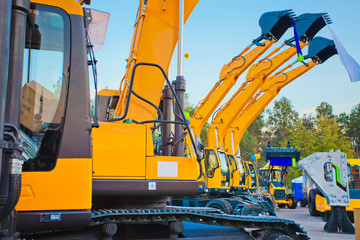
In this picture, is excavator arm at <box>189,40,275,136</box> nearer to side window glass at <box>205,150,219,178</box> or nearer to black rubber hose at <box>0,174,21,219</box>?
side window glass at <box>205,150,219,178</box>

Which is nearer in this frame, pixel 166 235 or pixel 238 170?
pixel 166 235

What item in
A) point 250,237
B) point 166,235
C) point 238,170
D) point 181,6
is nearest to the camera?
point 166,235

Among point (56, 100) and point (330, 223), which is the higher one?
point (56, 100)

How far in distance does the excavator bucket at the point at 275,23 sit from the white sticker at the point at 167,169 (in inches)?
500

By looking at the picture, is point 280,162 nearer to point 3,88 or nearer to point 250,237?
point 250,237

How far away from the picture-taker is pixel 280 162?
1942 cm

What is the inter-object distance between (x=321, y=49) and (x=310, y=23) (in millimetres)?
1854

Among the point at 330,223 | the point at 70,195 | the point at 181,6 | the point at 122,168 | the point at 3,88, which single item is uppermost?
the point at 181,6

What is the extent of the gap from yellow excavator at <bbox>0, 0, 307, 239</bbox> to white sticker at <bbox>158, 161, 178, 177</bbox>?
0.04 feet

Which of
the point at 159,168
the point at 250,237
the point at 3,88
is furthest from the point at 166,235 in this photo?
the point at 3,88

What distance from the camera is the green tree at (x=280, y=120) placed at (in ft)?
194

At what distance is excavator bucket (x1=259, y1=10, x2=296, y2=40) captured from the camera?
50.0ft

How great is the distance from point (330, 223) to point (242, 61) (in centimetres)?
813

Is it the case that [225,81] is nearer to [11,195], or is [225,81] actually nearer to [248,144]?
[11,195]
